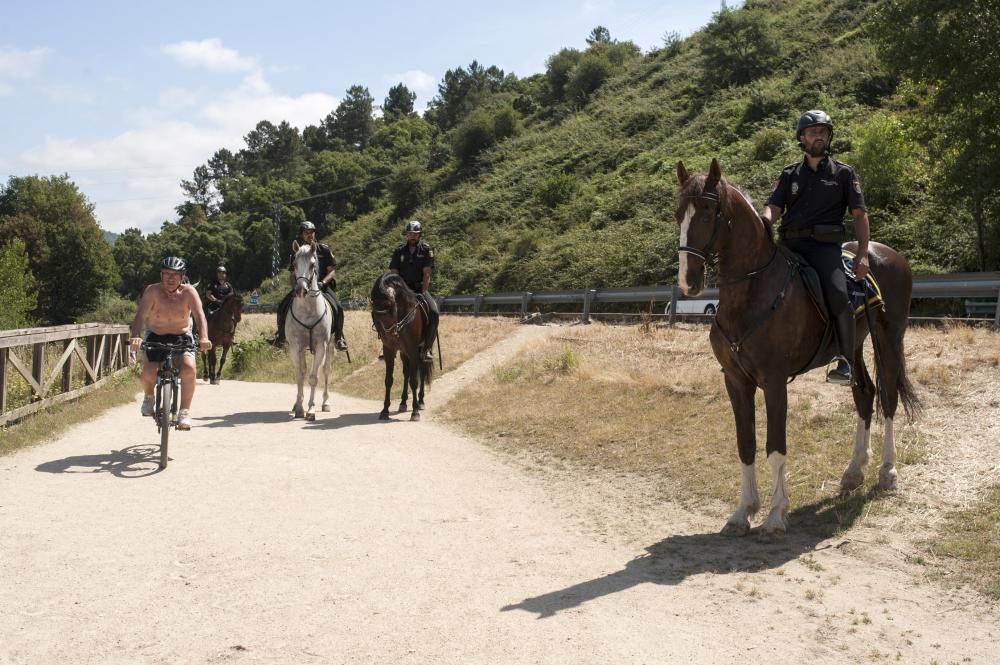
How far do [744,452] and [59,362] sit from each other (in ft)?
41.2

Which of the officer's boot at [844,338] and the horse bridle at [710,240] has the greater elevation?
the horse bridle at [710,240]

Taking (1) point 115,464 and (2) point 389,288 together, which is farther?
(2) point 389,288

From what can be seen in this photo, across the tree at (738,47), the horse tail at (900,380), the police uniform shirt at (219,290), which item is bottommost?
the horse tail at (900,380)

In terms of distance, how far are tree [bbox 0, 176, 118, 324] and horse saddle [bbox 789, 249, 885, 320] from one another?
286 ft

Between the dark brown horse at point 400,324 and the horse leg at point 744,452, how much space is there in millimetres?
8336

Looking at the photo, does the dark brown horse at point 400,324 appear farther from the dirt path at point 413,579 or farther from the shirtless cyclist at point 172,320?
the dirt path at point 413,579

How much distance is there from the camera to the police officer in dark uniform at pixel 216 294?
23438mm

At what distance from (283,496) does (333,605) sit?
3370 mm

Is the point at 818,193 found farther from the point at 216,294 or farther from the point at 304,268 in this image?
the point at 216,294

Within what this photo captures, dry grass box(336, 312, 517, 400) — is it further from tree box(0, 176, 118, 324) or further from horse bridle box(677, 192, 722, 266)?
tree box(0, 176, 118, 324)

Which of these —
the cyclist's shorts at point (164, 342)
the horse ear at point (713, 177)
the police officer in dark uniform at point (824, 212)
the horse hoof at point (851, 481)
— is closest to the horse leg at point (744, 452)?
the police officer in dark uniform at point (824, 212)

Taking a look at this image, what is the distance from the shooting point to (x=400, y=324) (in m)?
14.9

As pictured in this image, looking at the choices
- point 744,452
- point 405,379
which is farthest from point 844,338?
point 405,379

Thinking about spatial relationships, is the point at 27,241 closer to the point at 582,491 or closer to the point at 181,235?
the point at 181,235
